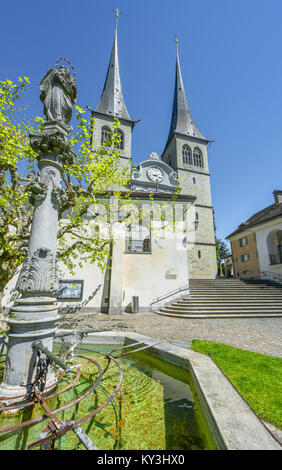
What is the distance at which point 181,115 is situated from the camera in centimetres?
3584

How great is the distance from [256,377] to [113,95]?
127 ft

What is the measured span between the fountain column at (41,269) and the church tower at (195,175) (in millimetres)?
22457

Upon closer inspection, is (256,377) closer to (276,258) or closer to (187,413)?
(187,413)

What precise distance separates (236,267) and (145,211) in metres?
17.2

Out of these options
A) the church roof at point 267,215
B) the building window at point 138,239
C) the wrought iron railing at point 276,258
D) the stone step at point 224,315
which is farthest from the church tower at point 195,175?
the stone step at point 224,315

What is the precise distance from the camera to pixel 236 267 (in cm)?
2559

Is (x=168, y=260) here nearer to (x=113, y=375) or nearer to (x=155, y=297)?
(x=155, y=297)

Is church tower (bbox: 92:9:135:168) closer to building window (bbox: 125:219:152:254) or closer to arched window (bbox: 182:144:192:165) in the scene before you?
arched window (bbox: 182:144:192:165)

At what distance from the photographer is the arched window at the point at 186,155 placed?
31872 mm

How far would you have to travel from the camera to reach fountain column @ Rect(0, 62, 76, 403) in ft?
8.36

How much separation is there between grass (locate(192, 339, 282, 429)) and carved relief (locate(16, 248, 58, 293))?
10.4ft

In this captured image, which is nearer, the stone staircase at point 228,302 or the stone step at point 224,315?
the stone step at point 224,315

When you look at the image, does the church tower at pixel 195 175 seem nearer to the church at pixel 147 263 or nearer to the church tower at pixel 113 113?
the church at pixel 147 263

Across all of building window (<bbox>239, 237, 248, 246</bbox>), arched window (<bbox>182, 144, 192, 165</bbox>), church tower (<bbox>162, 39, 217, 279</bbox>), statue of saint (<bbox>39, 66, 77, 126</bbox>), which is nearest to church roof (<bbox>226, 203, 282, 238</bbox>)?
building window (<bbox>239, 237, 248, 246</bbox>)
